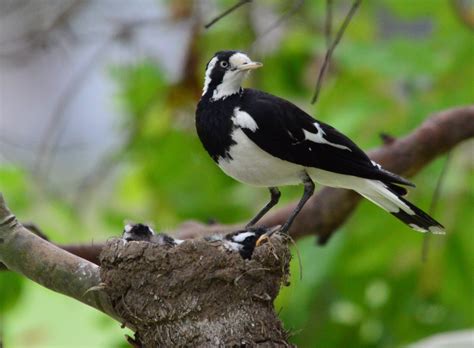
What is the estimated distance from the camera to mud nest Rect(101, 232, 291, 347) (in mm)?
3000

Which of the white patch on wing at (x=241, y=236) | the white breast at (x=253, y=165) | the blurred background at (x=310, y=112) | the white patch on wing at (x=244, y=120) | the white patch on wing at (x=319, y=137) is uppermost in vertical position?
the white patch on wing at (x=244, y=120)

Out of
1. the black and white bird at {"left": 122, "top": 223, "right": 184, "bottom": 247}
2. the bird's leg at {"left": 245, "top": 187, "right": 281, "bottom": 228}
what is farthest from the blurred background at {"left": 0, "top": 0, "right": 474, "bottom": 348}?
the black and white bird at {"left": 122, "top": 223, "right": 184, "bottom": 247}

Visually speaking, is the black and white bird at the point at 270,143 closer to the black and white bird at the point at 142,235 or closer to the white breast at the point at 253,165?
the white breast at the point at 253,165

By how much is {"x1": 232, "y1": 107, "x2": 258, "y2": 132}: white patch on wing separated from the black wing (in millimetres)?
12

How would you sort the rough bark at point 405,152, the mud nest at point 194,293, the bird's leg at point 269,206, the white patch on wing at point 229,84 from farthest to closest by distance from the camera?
the rough bark at point 405,152 < the bird's leg at point 269,206 < the white patch on wing at point 229,84 < the mud nest at point 194,293

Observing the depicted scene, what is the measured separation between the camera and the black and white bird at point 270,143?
3578 mm

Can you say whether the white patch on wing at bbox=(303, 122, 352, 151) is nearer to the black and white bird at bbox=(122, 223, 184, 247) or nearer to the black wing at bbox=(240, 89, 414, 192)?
the black wing at bbox=(240, 89, 414, 192)

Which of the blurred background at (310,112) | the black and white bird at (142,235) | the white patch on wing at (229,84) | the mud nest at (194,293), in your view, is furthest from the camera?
the blurred background at (310,112)

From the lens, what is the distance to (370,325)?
268 inches

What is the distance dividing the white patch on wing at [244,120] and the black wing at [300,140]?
1cm

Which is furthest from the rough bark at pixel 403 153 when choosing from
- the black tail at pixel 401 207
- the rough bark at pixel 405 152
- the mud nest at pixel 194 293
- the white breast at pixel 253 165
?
the mud nest at pixel 194 293

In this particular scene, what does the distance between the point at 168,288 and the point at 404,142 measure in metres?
1.86

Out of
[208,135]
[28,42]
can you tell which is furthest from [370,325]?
[208,135]

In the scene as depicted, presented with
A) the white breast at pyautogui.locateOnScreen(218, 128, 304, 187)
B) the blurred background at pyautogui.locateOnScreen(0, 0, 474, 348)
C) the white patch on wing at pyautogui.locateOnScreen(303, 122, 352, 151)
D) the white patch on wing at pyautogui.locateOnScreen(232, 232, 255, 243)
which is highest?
the white patch on wing at pyautogui.locateOnScreen(303, 122, 352, 151)
